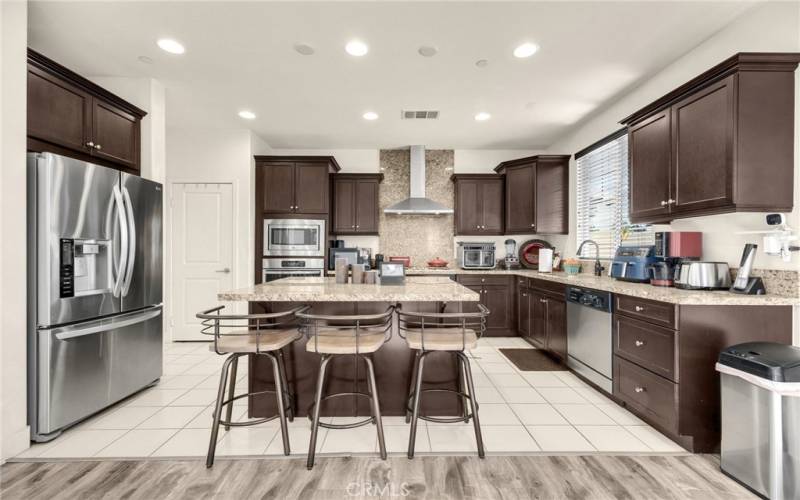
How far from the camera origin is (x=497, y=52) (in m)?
2.73

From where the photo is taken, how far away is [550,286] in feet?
12.6

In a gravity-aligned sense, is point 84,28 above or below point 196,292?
above

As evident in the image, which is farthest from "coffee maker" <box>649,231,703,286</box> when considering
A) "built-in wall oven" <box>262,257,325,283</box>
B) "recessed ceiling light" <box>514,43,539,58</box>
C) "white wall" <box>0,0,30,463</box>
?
"white wall" <box>0,0,30,463</box>

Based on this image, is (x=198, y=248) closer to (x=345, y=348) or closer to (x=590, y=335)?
(x=345, y=348)

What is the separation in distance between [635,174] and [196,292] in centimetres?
510

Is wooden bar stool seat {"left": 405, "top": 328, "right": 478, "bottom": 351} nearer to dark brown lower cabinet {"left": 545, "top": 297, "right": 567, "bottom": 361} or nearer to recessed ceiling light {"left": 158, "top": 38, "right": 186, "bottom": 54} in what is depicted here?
dark brown lower cabinet {"left": 545, "top": 297, "right": 567, "bottom": 361}

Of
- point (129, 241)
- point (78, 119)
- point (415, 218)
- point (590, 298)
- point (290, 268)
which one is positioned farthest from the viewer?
point (415, 218)

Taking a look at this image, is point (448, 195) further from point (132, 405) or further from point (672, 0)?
point (132, 405)

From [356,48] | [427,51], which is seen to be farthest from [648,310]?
[356,48]

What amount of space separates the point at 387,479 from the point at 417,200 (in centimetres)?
390

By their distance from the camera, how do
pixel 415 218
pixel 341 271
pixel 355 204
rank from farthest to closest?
1. pixel 415 218
2. pixel 355 204
3. pixel 341 271

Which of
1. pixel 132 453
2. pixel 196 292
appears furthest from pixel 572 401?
pixel 196 292

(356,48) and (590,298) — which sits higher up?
(356,48)

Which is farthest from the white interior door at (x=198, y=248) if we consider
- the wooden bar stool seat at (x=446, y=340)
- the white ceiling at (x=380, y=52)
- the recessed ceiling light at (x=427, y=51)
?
the wooden bar stool seat at (x=446, y=340)
